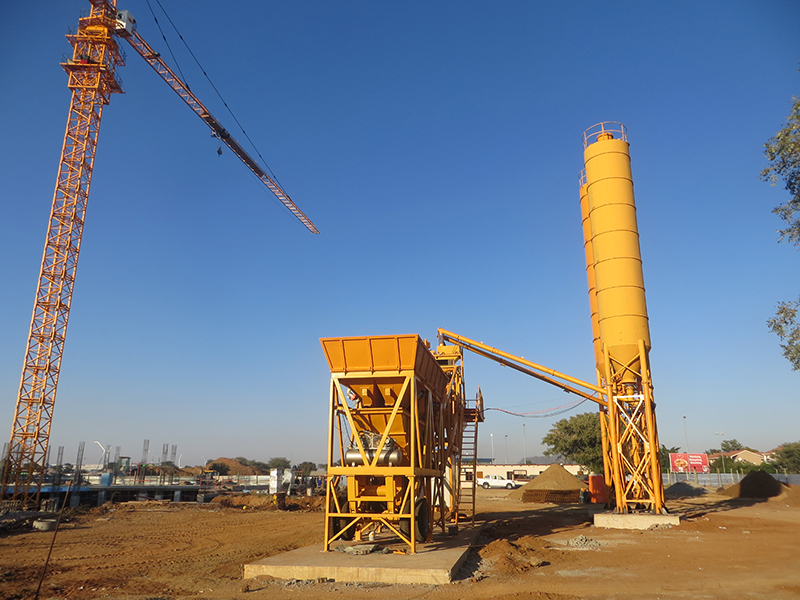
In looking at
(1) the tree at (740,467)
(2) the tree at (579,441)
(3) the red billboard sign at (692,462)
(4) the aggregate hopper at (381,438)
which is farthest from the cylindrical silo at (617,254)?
(1) the tree at (740,467)

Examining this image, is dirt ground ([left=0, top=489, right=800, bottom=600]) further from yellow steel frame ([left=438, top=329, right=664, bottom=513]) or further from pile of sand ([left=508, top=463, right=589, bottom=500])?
pile of sand ([left=508, top=463, right=589, bottom=500])

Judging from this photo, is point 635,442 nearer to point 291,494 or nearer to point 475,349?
point 475,349

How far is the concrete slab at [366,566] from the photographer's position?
11844 mm

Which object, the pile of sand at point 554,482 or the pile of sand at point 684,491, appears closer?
the pile of sand at point 554,482

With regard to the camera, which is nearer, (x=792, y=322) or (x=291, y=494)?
(x=792, y=322)

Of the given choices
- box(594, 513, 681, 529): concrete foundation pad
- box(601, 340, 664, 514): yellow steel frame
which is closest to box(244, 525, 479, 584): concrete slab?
box(594, 513, 681, 529): concrete foundation pad

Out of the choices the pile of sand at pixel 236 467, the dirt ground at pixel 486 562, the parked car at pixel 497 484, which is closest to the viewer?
the dirt ground at pixel 486 562

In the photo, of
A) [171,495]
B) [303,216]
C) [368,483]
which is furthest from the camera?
[303,216]

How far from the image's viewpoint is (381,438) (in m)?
15.6

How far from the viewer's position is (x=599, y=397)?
2664cm

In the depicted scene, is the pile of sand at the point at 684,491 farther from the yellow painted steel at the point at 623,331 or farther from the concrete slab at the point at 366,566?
the concrete slab at the point at 366,566

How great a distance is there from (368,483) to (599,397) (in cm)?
1518

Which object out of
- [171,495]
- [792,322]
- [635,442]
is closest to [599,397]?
[635,442]

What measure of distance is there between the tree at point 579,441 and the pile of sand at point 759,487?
14240 mm
